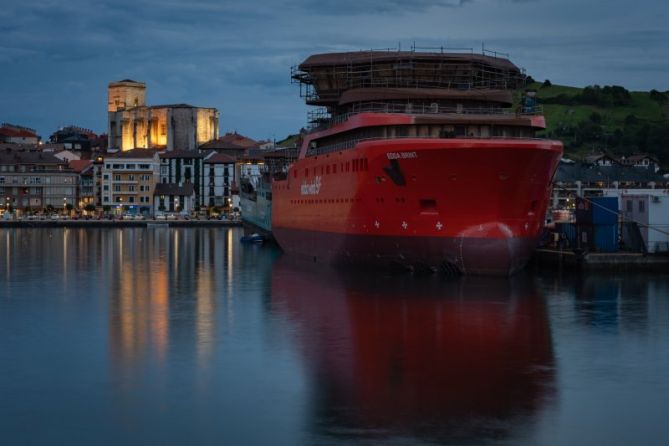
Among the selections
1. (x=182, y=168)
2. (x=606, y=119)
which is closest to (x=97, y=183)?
(x=182, y=168)

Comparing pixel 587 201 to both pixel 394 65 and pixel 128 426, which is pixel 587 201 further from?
pixel 128 426

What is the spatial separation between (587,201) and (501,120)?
818 centimetres

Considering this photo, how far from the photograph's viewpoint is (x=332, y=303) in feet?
105

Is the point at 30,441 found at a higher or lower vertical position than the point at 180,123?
lower

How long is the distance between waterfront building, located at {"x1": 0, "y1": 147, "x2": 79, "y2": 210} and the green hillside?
2741 inches

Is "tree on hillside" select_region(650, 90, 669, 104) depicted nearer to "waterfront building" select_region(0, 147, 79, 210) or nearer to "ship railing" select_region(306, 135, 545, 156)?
"waterfront building" select_region(0, 147, 79, 210)

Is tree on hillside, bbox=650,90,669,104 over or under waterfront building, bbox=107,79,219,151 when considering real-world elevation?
over

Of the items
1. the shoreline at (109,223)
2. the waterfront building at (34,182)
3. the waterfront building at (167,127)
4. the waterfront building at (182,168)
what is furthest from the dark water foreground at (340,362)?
the waterfront building at (167,127)

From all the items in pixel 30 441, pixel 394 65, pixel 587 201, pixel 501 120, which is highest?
pixel 394 65

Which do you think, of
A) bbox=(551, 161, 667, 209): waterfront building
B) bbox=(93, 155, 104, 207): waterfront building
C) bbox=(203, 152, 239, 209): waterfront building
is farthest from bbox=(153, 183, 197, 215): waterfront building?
bbox=(551, 161, 667, 209): waterfront building

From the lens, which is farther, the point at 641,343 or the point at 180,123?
the point at 180,123

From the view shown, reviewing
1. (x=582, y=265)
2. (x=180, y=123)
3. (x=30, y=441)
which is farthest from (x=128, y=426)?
(x=180, y=123)

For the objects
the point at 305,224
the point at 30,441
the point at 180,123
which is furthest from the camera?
the point at 180,123

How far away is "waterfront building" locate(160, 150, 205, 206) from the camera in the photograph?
409 feet
